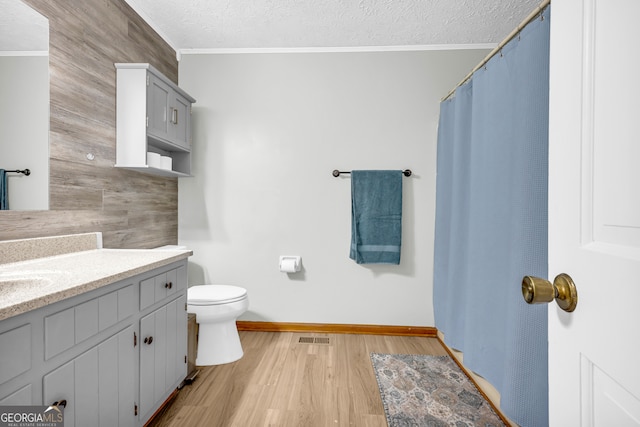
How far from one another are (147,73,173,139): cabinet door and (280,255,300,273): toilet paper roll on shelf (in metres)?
1.25

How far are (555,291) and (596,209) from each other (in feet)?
0.51

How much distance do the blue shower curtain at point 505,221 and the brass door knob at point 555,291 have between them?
2.37ft

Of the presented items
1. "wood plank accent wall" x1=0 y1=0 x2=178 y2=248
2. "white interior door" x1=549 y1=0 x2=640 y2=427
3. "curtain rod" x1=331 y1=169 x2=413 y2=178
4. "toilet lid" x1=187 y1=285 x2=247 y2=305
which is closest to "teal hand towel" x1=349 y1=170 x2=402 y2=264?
"curtain rod" x1=331 y1=169 x2=413 y2=178

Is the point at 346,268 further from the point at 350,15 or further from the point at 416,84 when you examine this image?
the point at 350,15

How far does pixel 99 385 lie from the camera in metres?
1.06

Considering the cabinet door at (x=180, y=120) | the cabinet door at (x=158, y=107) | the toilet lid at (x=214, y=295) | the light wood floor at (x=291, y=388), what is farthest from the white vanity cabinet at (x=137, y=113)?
the light wood floor at (x=291, y=388)

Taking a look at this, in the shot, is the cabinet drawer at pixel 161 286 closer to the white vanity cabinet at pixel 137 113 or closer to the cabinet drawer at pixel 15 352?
the cabinet drawer at pixel 15 352

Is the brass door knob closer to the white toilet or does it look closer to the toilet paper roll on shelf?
the white toilet

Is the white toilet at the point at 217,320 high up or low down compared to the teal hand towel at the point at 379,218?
down

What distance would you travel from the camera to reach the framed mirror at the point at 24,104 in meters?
1.27

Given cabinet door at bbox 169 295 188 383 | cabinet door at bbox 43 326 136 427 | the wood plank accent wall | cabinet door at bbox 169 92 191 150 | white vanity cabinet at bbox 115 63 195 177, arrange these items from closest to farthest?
1. cabinet door at bbox 43 326 136 427
2. the wood plank accent wall
3. cabinet door at bbox 169 295 188 383
4. white vanity cabinet at bbox 115 63 195 177
5. cabinet door at bbox 169 92 191 150

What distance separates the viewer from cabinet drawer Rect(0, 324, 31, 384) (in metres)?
0.75

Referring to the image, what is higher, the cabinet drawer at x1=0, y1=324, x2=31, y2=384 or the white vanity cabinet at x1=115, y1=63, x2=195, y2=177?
the white vanity cabinet at x1=115, y1=63, x2=195, y2=177

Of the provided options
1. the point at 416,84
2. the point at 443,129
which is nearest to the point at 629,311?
the point at 443,129
